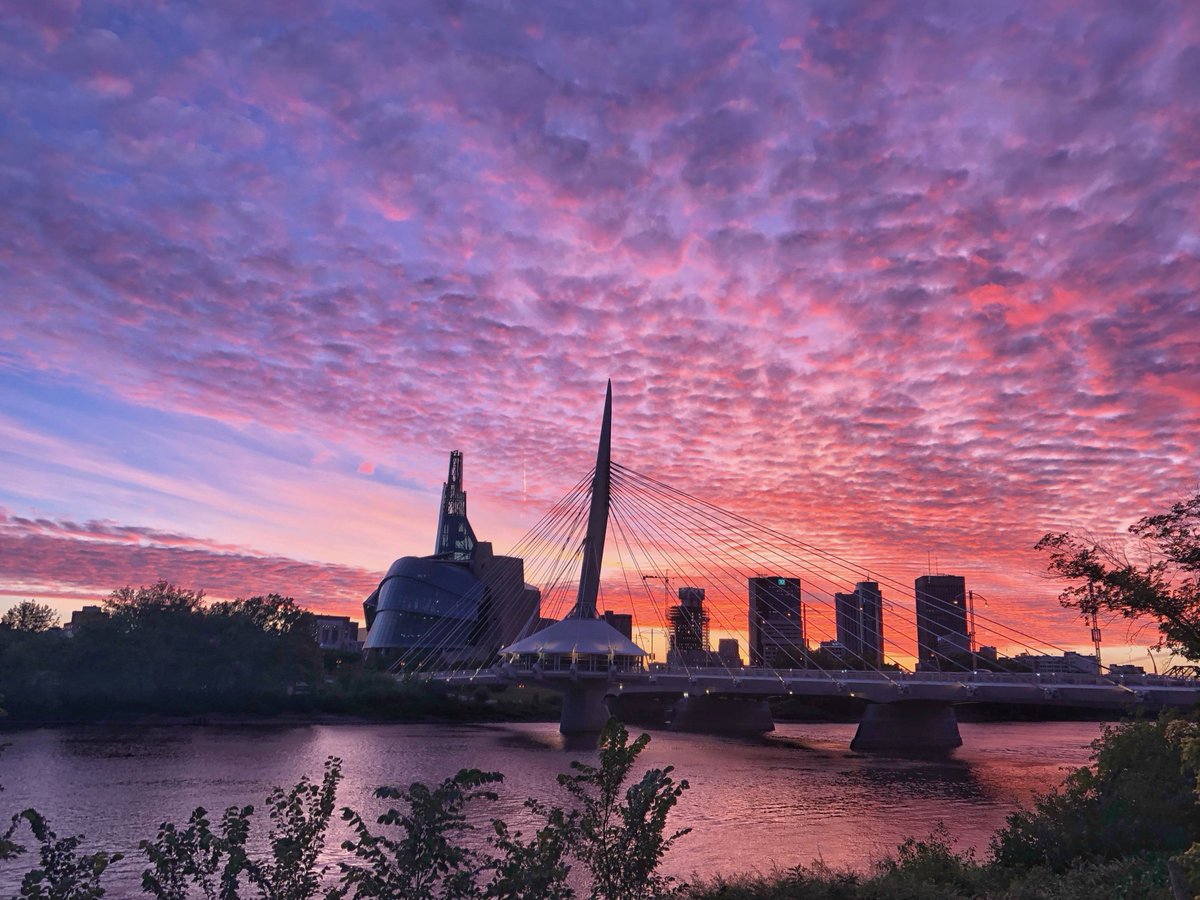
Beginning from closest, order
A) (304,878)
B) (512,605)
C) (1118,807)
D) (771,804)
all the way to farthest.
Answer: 1. (304,878)
2. (1118,807)
3. (771,804)
4. (512,605)

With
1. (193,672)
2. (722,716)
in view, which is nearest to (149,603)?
(193,672)

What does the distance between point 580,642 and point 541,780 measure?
30934 millimetres

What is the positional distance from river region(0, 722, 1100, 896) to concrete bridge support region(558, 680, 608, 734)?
102 inches

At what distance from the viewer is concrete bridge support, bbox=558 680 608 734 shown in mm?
79750

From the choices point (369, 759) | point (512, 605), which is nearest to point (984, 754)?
point (369, 759)

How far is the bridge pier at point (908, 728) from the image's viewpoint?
75.0 meters

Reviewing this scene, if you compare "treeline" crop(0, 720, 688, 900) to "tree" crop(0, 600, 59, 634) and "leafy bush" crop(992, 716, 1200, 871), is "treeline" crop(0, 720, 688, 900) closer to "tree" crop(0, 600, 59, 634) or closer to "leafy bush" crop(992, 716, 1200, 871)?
"leafy bush" crop(992, 716, 1200, 871)

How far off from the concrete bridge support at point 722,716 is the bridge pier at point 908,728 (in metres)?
20.2

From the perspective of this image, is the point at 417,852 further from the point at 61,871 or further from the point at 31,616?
the point at 31,616

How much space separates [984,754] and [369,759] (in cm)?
4664

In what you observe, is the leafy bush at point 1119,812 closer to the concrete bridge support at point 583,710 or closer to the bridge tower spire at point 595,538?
the bridge tower spire at point 595,538

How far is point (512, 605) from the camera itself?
592 feet

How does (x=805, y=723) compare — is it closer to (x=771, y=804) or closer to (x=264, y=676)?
(x=264, y=676)

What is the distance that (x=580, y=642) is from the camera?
7544 centimetres
